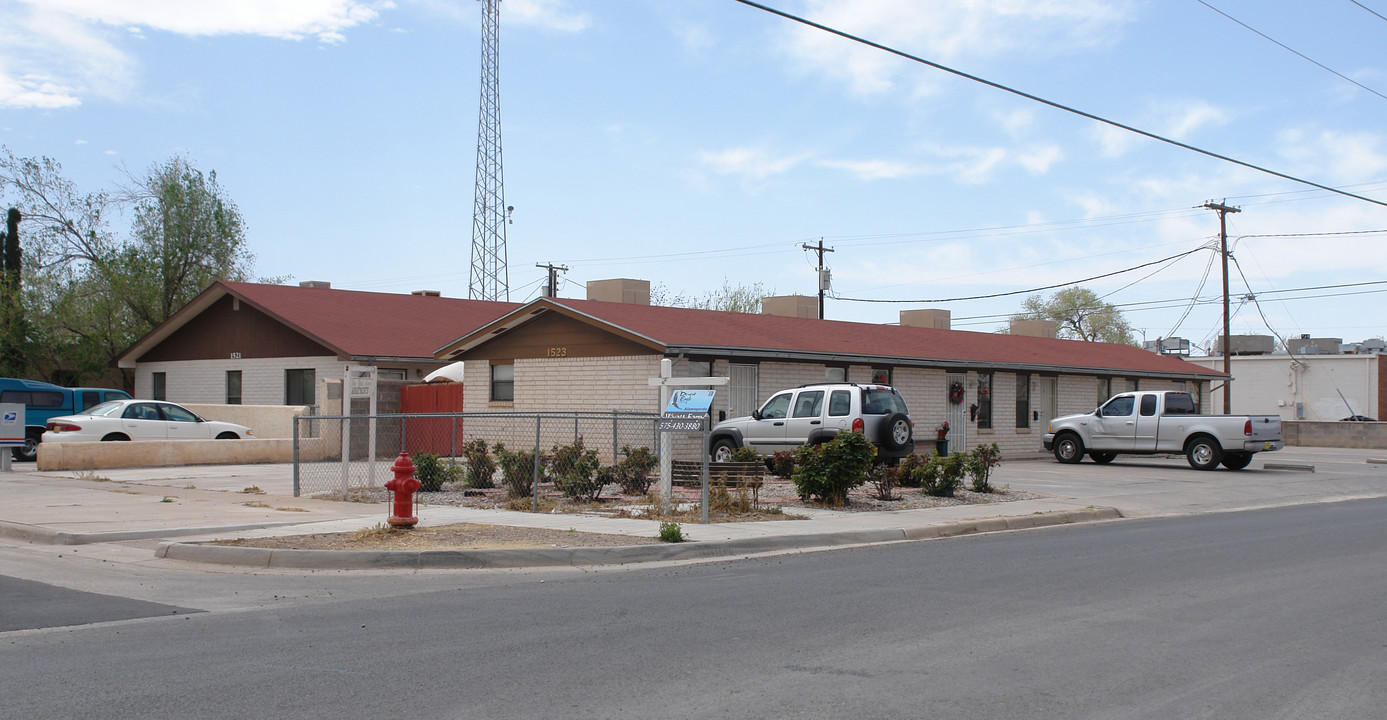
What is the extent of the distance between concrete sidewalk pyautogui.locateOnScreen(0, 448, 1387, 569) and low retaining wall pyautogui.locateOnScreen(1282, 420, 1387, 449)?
813 inches

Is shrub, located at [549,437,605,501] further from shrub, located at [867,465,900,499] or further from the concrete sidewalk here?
shrub, located at [867,465,900,499]

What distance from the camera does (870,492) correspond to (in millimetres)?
18531

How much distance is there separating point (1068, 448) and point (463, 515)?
1915cm

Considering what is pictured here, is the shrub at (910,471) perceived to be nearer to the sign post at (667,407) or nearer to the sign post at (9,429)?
the sign post at (667,407)

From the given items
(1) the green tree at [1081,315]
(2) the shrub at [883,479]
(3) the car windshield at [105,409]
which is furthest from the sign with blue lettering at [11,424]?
(1) the green tree at [1081,315]

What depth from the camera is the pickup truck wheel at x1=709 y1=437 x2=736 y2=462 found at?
22531 mm

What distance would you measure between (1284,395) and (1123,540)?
54611mm

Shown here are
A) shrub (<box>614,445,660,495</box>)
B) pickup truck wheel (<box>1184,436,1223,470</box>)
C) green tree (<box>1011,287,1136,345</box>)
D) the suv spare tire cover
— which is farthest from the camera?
green tree (<box>1011,287,1136,345</box>)

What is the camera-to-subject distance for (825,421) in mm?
21094

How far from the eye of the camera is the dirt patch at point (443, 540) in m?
11.9

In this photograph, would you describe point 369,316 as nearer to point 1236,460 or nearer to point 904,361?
point 904,361

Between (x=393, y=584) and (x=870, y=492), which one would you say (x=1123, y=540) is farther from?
(x=393, y=584)

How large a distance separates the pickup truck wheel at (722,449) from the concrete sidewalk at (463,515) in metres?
5.40

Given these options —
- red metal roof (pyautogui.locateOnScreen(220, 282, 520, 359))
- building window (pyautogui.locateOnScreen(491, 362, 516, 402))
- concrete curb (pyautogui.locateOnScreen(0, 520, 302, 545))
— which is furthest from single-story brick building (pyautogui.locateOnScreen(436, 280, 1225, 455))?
concrete curb (pyautogui.locateOnScreen(0, 520, 302, 545))
